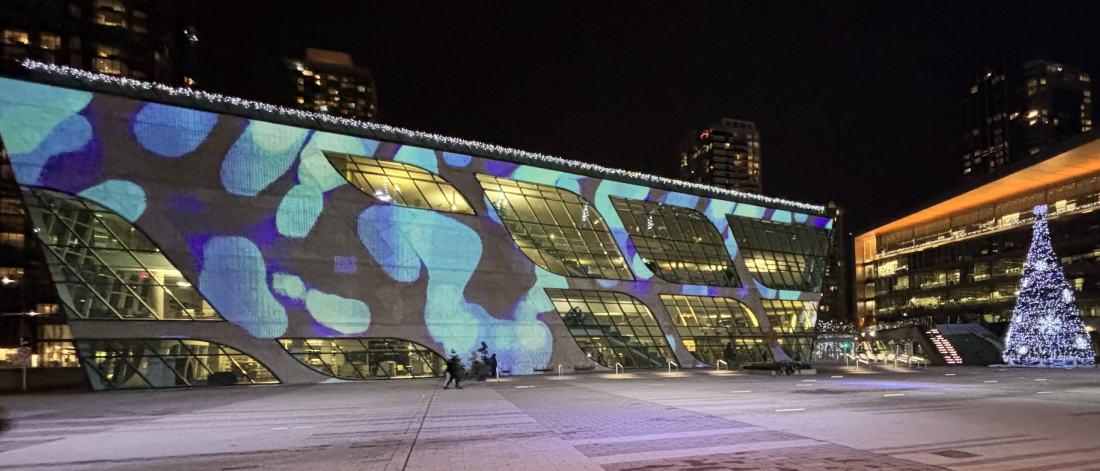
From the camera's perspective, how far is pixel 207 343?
88.5 ft

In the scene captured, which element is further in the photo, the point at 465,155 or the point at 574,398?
the point at 465,155

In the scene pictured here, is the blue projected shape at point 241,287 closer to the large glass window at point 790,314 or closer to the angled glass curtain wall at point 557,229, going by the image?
the angled glass curtain wall at point 557,229

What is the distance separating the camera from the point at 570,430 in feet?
42.2

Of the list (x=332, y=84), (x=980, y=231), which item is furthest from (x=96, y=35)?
(x=332, y=84)

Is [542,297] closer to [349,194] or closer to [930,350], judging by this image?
[349,194]

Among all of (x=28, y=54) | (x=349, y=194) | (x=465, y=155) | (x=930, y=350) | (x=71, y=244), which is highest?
(x=28, y=54)

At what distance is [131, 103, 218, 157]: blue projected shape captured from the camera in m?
26.5

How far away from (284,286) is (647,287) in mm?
20611

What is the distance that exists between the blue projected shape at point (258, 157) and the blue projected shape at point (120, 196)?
3.23 m

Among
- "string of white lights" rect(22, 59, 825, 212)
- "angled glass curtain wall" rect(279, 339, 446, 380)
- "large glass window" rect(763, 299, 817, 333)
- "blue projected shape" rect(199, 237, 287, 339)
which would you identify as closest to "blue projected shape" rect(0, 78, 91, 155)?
"string of white lights" rect(22, 59, 825, 212)

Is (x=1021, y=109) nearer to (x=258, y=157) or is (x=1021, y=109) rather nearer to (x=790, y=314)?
(x=790, y=314)

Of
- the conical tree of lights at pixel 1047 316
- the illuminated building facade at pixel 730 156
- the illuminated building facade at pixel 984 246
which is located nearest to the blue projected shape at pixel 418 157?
the conical tree of lights at pixel 1047 316

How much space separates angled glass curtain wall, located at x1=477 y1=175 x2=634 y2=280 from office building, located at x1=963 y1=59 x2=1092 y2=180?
131680 millimetres

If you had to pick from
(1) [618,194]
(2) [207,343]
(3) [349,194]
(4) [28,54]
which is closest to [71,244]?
(2) [207,343]
